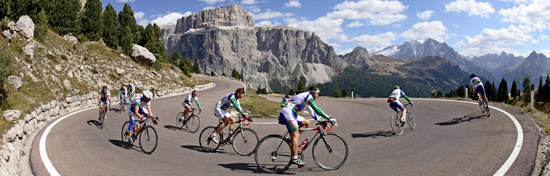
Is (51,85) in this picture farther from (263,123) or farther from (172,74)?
(172,74)

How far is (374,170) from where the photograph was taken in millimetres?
7445

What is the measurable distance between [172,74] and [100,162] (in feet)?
135

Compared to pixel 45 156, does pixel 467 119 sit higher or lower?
higher

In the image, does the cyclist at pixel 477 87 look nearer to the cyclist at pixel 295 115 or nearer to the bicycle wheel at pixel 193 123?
the cyclist at pixel 295 115

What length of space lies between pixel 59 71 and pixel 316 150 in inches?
970

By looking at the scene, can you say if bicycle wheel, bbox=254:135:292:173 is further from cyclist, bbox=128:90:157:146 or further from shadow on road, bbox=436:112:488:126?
shadow on road, bbox=436:112:488:126

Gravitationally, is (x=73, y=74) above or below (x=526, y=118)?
above

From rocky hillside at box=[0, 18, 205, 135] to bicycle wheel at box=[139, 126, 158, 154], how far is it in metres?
5.05

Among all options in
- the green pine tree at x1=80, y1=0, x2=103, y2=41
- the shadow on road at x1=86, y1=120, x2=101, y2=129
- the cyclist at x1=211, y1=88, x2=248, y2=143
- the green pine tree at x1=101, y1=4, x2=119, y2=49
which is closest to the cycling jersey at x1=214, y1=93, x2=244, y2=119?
the cyclist at x1=211, y1=88, x2=248, y2=143

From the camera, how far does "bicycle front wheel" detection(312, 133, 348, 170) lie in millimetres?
7664

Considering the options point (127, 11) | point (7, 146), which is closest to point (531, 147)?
point (7, 146)

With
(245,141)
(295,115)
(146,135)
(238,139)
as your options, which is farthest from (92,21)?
(295,115)

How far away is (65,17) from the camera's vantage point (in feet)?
117

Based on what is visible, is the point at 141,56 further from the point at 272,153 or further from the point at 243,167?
the point at 272,153
